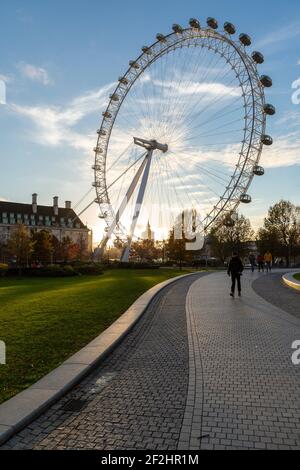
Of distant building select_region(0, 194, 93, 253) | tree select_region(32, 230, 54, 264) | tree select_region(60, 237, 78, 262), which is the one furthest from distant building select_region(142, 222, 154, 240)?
distant building select_region(0, 194, 93, 253)

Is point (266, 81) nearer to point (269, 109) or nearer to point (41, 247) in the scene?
point (269, 109)

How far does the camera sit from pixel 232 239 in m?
75.2

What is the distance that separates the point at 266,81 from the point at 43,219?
107859 millimetres

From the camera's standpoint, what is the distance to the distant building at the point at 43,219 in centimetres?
12550

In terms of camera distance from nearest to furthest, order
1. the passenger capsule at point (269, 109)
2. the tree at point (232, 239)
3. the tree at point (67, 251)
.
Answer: the passenger capsule at point (269, 109)
the tree at point (232, 239)
the tree at point (67, 251)

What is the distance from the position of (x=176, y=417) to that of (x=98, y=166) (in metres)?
44.8

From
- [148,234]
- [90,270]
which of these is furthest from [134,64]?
[148,234]

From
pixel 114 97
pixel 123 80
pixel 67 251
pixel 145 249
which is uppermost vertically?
pixel 123 80

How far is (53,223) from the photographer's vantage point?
133 metres

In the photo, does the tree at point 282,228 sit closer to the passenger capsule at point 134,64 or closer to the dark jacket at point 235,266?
the passenger capsule at point 134,64

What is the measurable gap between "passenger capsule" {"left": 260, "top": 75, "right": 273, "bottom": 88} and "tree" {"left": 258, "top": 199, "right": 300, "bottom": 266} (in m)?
44.8

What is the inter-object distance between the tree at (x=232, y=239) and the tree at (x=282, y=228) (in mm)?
3388

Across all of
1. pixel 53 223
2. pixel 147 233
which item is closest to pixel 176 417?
pixel 147 233

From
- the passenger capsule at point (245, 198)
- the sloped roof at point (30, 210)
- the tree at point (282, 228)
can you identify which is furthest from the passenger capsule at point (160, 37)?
the sloped roof at point (30, 210)
